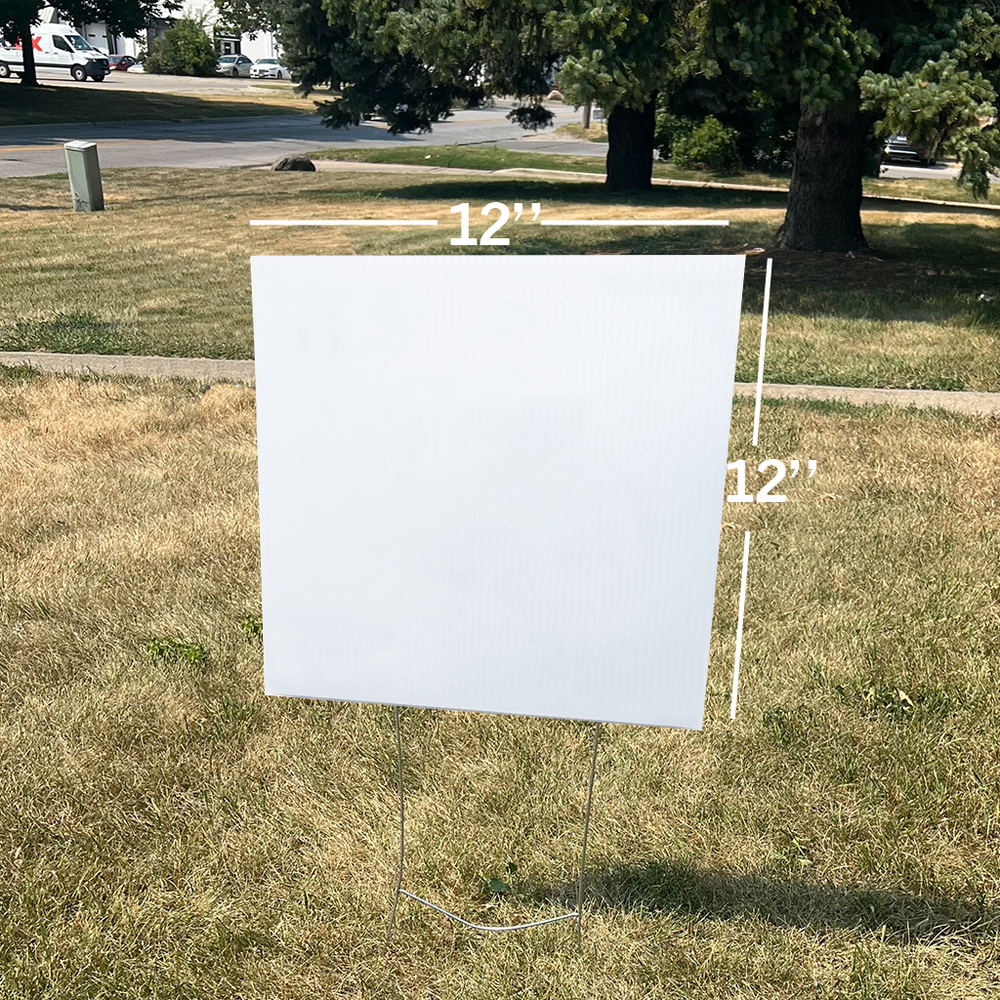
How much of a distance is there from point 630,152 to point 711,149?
21.8 feet

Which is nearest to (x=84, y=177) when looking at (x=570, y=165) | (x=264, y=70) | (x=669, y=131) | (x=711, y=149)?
(x=570, y=165)

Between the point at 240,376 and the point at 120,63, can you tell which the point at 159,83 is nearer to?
the point at 120,63

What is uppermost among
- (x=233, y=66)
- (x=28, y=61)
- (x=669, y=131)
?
(x=233, y=66)

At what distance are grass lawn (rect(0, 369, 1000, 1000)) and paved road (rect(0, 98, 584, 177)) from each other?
21.4m

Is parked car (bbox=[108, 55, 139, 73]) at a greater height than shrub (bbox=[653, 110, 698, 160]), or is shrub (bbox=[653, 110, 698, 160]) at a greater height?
parked car (bbox=[108, 55, 139, 73])

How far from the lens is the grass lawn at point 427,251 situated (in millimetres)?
9242

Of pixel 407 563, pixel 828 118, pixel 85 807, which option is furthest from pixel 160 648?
pixel 828 118

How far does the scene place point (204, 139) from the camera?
110 feet

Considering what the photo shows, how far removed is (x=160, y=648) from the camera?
429cm

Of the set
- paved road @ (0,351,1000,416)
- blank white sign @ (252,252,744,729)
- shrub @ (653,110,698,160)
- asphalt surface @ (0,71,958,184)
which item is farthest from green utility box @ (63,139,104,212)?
blank white sign @ (252,252,744,729)

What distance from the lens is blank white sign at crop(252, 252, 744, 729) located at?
8.16ft

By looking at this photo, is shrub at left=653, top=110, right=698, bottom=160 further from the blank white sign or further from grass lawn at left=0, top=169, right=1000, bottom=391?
the blank white sign

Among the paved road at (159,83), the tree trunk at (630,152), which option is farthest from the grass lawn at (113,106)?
the tree trunk at (630,152)

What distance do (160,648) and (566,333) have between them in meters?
2.48
